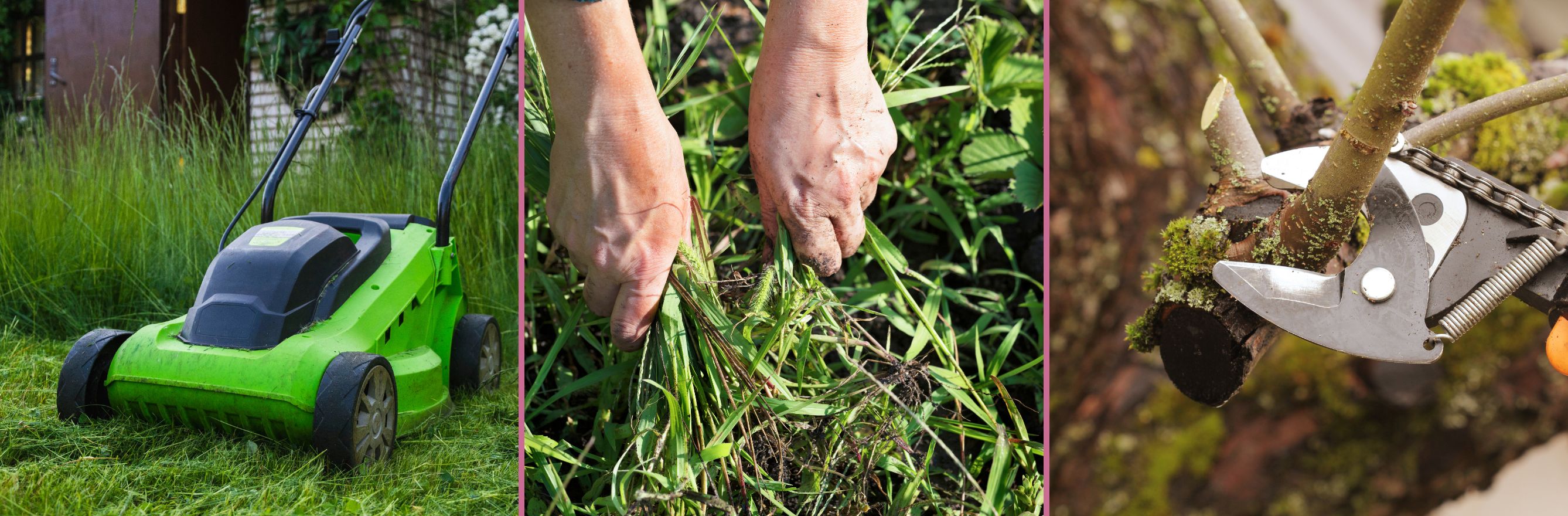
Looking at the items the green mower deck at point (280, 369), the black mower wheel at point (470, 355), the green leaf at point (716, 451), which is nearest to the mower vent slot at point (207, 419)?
the green mower deck at point (280, 369)

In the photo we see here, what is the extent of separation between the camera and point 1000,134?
116cm

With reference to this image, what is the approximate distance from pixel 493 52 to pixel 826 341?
107 cm

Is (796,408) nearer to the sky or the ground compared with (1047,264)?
nearer to the ground

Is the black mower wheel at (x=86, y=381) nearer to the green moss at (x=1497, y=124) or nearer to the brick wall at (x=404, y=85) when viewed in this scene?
the brick wall at (x=404, y=85)

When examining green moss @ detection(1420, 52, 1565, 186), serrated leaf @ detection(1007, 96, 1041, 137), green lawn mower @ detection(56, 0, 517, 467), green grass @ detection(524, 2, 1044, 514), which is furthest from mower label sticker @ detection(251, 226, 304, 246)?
green moss @ detection(1420, 52, 1565, 186)

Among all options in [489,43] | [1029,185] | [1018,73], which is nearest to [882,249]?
[1029,185]

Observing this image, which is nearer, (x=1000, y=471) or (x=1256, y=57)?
(x=1256, y=57)

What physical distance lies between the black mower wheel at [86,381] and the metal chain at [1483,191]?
1.22m

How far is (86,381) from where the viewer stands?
2.97 feet

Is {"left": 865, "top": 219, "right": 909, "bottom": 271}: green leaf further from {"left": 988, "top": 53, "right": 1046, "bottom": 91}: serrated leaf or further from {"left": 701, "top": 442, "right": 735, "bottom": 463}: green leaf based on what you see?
{"left": 988, "top": 53, "right": 1046, "bottom": 91}: serrated leaf

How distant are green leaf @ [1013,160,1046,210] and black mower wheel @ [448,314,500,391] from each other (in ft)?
2.52

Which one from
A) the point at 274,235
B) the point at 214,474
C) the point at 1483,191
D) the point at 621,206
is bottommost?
the point at 214,474

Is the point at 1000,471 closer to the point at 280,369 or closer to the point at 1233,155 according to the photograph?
the point at 1233,155

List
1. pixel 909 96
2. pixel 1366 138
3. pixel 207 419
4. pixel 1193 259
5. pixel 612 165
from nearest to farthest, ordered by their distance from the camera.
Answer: pixel 1366 138 < pixel 1193 259 < pixel 612 165 < pixel 207 419 < pixel 909 96
